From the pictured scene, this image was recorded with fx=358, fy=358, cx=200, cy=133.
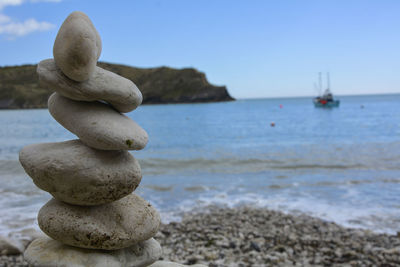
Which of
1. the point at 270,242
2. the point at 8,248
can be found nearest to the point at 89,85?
the point at 8,248

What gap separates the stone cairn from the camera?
303cm

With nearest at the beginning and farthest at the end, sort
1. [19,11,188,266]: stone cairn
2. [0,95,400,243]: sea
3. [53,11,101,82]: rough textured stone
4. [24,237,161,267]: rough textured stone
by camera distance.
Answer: [53,11,101,82]: rough textured stone < [19,11,188,266]: stone cairn < [24,237,161,267]: rough textured stone < [0,95,400,243]: sea

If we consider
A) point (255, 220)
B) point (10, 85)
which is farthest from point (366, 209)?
point (10, 85)

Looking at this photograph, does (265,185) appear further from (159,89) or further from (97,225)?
(159,89)

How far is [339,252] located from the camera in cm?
579

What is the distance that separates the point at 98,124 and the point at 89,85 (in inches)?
13.5

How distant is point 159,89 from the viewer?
11475cm

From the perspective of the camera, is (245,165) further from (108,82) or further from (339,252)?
(108,82)

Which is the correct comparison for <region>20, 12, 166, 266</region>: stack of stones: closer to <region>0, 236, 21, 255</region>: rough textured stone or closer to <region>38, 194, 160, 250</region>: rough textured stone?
<region>38, 194, 160, 250</region>: rough textured stone

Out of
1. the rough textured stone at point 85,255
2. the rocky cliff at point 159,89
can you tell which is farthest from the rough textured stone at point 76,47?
the rocky cliff at point 159,89

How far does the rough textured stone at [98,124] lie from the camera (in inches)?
121

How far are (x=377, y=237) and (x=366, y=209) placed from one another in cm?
207

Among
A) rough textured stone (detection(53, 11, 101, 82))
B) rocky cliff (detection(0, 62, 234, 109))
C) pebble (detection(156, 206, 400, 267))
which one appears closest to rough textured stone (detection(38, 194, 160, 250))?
rough textured stone (detection(53, 11, 101, 82))

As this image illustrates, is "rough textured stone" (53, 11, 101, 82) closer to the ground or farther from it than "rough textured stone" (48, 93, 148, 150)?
farther from it
